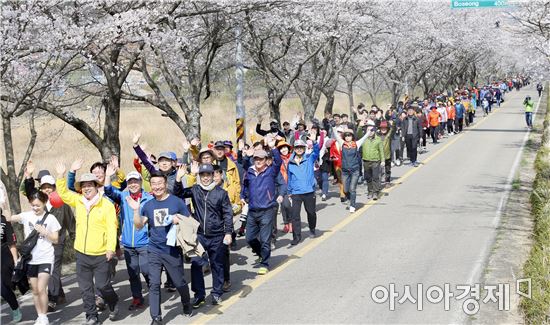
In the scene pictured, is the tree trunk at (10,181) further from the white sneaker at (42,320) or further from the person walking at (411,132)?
the person walking at (411,132)

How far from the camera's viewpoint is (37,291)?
732 centimetres

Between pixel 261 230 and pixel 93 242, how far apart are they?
2.66 meters

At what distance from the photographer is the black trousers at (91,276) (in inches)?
288

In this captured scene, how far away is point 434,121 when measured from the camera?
26.4 m

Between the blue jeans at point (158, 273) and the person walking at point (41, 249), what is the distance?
3.81ft

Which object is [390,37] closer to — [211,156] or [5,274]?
[211,156]

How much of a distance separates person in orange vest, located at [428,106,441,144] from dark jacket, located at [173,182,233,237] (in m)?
19.5

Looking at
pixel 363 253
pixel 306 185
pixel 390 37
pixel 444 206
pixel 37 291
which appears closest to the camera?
pixel 37 291

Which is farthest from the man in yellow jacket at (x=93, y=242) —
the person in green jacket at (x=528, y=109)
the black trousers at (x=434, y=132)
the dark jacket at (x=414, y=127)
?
the person in green jacket at (x=528, y=109)

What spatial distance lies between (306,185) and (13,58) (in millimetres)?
4927

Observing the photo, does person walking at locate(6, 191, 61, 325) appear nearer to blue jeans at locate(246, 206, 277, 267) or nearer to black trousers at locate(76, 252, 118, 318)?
black trousers at locate(76, 252, 118, 318)

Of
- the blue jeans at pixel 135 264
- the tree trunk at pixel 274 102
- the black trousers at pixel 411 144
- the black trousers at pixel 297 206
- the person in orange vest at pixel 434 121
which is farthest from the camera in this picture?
the person in orange vest at pixel 434 121

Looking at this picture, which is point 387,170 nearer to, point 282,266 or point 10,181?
point 282,266

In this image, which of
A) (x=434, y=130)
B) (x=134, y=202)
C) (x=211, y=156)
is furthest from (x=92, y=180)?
(x=434, y=130)
